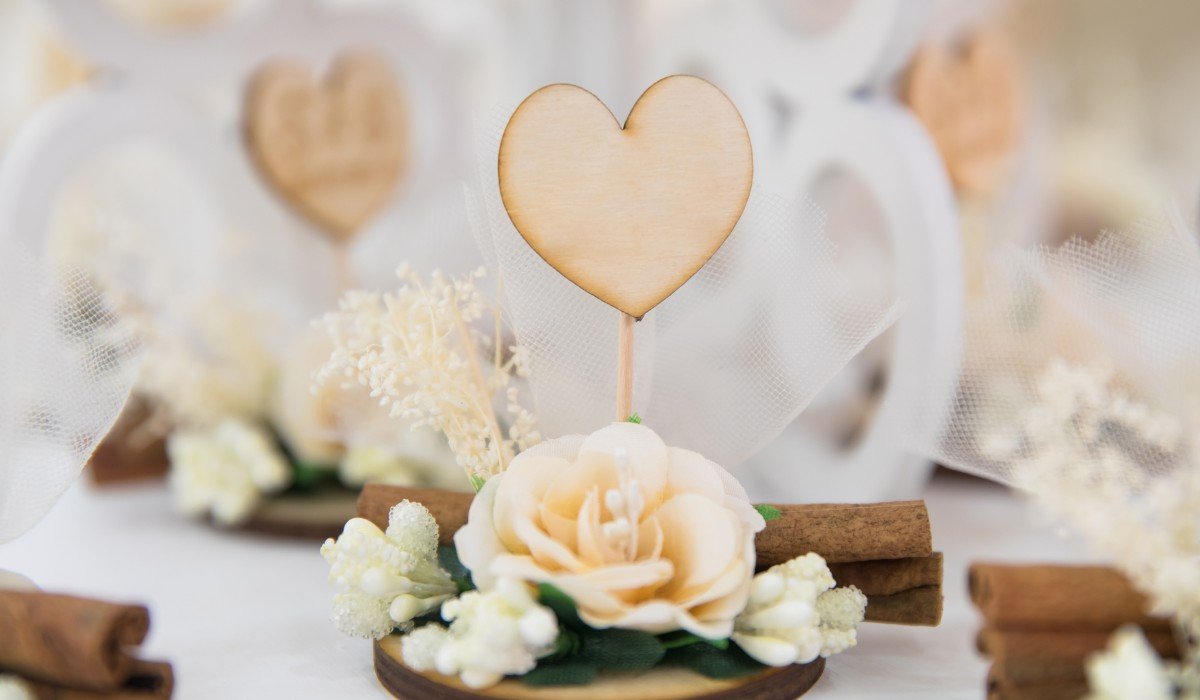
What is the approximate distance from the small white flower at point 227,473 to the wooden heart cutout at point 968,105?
643mm

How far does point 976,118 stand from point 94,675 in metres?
0.84

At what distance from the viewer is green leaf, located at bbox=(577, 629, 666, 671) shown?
0.45 metres

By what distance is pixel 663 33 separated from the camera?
110 cm

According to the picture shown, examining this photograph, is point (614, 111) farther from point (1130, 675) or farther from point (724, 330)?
point (1130, 675)

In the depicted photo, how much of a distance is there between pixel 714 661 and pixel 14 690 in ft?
1.04

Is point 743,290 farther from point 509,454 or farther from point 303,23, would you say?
point 303,23

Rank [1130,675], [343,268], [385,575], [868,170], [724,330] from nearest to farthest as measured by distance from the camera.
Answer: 1. [1130,675]
2. [385,575]
3. [724,330]
4. [868,170]
5. [343,268]

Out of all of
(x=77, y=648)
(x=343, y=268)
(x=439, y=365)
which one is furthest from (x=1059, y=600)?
(x=343, y=268)

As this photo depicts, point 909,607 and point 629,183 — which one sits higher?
point 629,183

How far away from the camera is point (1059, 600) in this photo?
1.42ft

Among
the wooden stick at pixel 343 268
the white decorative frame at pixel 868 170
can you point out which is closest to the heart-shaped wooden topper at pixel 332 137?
the wooden stick at pixel 343 268

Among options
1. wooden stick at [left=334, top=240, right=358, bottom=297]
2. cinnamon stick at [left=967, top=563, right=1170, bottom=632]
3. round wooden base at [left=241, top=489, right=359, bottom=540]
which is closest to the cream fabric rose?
cinnamon stick at [left=967, top=563, right=1170, bottom=632]

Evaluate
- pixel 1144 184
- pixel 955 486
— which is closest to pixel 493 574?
pixel 955 486

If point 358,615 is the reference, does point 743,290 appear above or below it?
above
